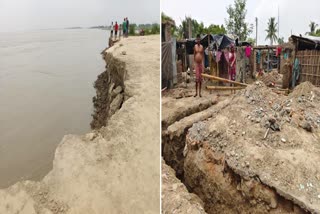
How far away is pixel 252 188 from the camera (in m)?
1.75

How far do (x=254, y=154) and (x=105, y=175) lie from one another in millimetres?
842

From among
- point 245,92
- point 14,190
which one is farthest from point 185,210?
point 245,92

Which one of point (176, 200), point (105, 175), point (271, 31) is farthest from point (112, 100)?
point (271, 31)

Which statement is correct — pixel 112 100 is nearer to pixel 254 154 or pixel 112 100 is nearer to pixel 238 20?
pixel 254 154

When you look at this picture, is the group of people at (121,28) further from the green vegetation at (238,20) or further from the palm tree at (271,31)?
the palm tree at (271,31)

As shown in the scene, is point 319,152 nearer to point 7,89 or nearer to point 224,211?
point 224,211

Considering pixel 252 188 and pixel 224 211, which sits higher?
pixel 252 188

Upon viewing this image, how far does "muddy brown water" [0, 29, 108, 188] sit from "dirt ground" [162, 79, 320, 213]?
1169mm

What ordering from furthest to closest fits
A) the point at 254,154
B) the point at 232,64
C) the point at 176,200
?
the point at 232,64
the point at 254,154
the point at 176,200

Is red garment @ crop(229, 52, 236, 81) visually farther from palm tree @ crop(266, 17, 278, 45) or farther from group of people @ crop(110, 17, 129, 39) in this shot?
palm tree @ crop(266, 17, 278, 45)

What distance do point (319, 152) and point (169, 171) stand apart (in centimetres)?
86

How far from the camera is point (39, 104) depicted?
4504 mm

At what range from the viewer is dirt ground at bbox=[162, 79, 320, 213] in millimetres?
1675

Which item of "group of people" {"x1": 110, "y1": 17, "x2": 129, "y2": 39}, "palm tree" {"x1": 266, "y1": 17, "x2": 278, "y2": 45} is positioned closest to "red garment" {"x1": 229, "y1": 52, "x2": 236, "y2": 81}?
"group of people" {"x1": 110, "y1": 17, "x2": 129, "y2": 39}
